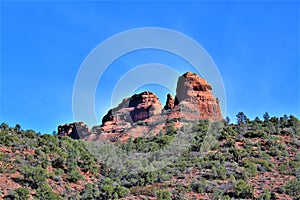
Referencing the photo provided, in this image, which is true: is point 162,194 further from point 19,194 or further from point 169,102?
point 169,102

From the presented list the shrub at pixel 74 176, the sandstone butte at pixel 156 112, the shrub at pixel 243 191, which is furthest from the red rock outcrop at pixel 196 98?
the shrub at pixel 243 191

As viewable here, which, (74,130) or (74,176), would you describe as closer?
(74,176)

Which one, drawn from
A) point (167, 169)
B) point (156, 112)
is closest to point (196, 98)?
point (156, 112)

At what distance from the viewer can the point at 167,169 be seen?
39.7m

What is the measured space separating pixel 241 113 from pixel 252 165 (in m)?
26.6

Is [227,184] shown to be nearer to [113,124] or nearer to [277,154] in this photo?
[277,154]

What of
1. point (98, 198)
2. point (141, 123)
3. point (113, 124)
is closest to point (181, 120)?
point (141, 123)

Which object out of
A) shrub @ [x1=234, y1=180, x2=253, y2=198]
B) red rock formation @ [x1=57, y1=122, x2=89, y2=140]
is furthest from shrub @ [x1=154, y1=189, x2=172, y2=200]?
Result: red rock formation @ [x1=57, y1=122, x2=89, y2=140]

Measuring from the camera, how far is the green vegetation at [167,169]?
3266 centimetres

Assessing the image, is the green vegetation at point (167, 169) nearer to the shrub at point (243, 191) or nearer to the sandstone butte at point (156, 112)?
the shrub at point (243, 191)

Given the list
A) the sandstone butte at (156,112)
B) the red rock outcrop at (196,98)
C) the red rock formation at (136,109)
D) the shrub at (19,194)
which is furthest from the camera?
the red rock formation at (136,109)

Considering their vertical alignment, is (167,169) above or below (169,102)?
below

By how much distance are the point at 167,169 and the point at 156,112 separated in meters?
34.2

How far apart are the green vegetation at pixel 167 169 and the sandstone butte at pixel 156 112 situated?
1365cm
